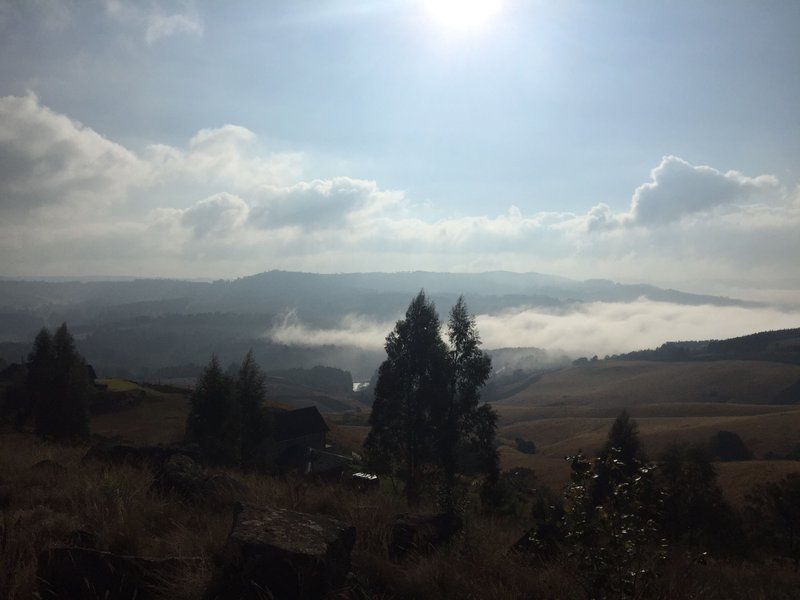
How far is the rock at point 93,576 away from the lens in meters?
4.18

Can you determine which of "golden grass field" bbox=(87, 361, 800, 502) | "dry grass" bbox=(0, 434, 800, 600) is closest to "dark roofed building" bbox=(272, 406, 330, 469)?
"golden grass field" bbox=(87, 361, 800, 502)

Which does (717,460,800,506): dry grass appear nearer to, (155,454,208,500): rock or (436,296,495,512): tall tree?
(436,296,495,512): tall tree

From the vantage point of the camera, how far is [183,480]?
24.6 ft

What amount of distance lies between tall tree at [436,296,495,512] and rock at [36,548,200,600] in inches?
946

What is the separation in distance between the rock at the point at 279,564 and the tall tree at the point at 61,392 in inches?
1726

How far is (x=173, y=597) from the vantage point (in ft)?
13.5

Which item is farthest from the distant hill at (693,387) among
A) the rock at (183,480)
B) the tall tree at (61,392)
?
the rock at (183,480)

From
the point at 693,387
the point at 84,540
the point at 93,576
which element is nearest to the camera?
the point at 93,576

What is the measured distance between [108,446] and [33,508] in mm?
4426

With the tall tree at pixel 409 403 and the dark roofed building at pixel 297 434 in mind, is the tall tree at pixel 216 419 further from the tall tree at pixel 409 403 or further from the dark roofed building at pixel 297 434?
the tall tree at pixel 409 403

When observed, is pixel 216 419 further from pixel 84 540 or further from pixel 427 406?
pixel 84 540

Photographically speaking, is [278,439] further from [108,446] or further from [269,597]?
[269,597]

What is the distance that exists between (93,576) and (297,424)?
4982 centimetres

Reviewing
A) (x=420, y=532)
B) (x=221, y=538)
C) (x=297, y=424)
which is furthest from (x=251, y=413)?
(x=420, y=532)
